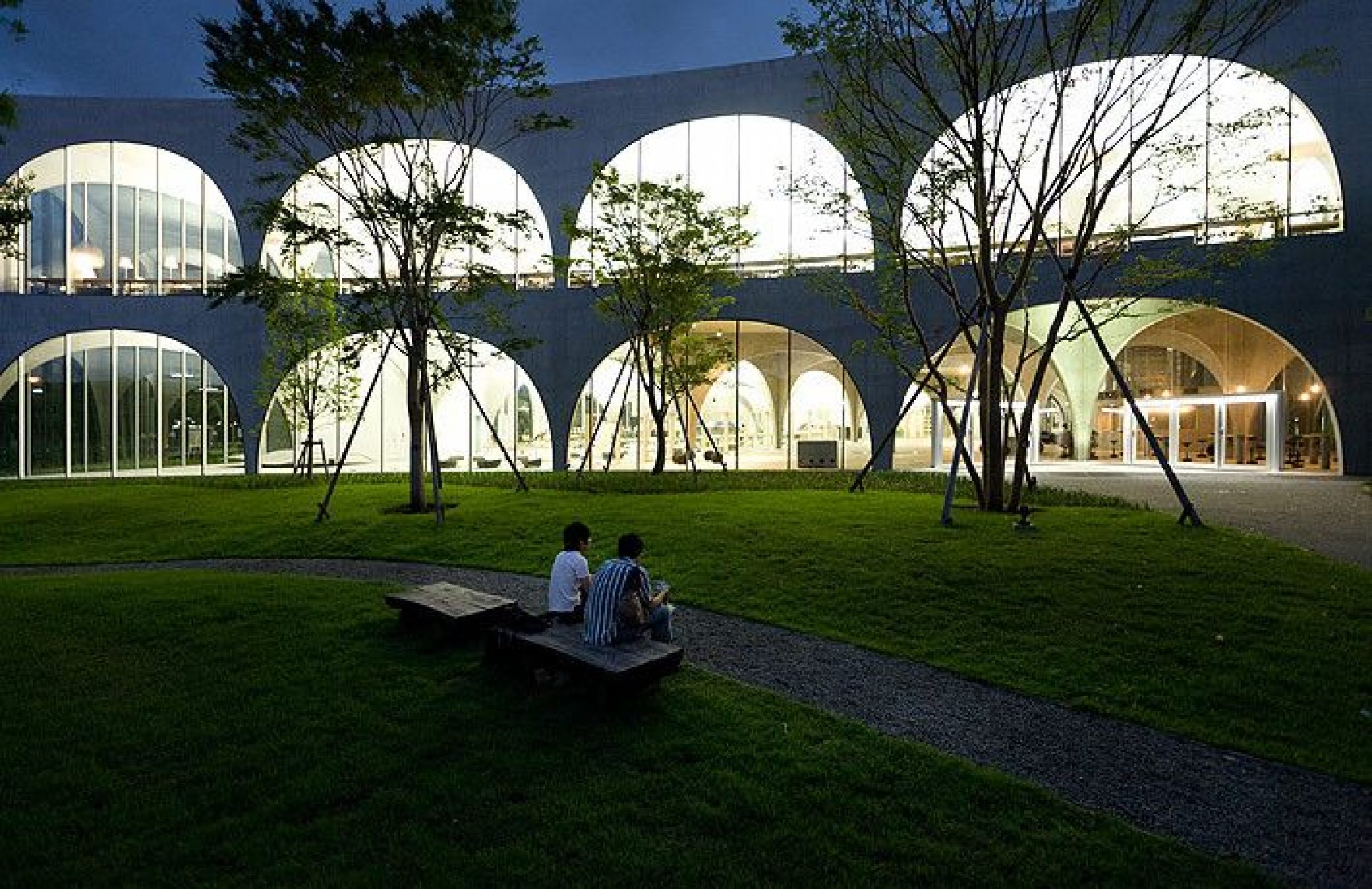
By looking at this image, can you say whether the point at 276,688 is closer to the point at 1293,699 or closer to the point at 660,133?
the point at 1293,699

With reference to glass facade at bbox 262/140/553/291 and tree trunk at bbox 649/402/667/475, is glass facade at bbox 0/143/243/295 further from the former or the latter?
tree trunk at bbox 649/402/667/475

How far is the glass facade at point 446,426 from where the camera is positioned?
25.7 m

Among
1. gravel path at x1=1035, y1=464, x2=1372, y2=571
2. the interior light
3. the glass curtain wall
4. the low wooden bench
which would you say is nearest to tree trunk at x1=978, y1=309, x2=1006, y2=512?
gravel path at x1=1035, y1=464, x2=1372, y2=571

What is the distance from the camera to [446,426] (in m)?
27.1

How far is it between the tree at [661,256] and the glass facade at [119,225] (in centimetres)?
1579

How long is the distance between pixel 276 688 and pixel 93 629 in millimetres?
2889

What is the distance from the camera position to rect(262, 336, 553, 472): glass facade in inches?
1011

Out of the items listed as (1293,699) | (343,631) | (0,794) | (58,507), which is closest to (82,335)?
(58,507)

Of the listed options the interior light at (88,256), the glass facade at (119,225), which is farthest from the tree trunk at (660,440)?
the interior light at (88,256)

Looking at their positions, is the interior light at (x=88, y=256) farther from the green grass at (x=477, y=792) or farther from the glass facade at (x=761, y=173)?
the green grass at (x=477, y=792)

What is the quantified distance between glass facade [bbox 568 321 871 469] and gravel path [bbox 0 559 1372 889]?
17.8 m

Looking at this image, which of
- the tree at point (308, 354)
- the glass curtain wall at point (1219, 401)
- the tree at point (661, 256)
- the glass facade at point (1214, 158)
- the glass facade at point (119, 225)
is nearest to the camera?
the tree at point (661, 256)

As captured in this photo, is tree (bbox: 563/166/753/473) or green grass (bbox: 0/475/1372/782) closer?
green grass (bbox: 0/475/1372/782)

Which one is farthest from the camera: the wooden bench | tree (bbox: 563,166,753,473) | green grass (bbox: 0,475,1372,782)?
tree (bbox: 563,166,753,473)
